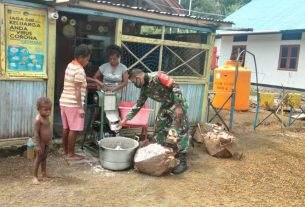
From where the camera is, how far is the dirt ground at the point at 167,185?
386 centimetres

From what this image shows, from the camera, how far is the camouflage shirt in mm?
4750

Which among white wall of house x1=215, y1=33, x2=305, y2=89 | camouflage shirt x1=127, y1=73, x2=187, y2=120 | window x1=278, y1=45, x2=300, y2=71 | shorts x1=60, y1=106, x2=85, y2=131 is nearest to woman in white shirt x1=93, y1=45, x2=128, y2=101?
camouflage shirt x1=127, y1=73, x2=187, y2=120

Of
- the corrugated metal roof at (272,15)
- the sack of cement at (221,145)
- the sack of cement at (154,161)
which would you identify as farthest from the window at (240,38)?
the sack of cement at (154,161)

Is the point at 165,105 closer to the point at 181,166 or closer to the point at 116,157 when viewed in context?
the point at 181,166

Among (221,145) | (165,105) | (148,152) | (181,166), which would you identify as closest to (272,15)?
(221,145)

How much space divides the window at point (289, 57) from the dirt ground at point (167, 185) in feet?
38.3

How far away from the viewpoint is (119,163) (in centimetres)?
472

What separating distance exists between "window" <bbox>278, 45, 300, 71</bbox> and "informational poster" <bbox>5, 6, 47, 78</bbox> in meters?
14.3

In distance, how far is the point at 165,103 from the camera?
5059 mm

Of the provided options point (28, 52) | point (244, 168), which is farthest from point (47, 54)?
point (244, 168)

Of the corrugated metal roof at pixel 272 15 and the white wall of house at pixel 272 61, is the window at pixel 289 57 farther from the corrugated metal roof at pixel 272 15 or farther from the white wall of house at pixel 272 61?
the corrugated metal roof at pixel 272 15

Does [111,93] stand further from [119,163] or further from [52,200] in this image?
[52,200]

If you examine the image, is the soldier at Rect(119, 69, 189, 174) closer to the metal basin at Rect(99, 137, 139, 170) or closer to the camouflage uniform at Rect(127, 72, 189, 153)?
the camouflage uniform at Rect(127, 72, 189, 153)

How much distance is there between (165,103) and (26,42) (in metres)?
2.32
